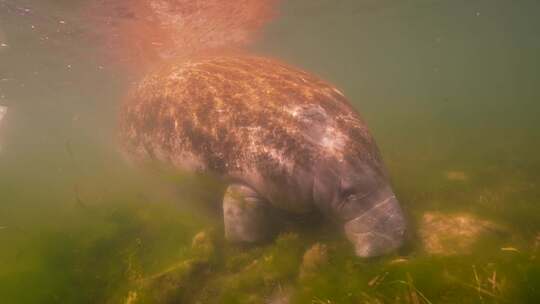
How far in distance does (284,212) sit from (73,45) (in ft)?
62.4

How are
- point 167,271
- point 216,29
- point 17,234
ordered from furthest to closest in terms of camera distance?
point 216,29, point 17,234, point 167,271

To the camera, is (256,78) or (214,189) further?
(256,78)

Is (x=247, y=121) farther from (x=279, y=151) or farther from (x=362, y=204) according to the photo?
(x=362, y=204)

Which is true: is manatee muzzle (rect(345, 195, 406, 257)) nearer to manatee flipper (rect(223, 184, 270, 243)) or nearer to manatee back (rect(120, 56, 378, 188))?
manatee back (rect(120, 56, 378, 188))

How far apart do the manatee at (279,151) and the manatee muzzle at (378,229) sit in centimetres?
1

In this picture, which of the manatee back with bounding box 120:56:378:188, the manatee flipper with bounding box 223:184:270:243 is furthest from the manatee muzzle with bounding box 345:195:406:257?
the manatee flipper with bounding box 223:184:270:243

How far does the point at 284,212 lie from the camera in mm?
6281

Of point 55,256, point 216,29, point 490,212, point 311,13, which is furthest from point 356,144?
point 311,13

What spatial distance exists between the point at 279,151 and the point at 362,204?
1.42 meters

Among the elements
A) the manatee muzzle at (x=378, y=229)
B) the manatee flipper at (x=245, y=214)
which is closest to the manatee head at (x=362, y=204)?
the manatee muzzle at (x=378, y=229)

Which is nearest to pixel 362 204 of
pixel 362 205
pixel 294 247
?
pixel 362 205

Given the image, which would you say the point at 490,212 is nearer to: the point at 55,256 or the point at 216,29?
the point at 55,256

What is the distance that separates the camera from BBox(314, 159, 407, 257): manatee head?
17.3 ft

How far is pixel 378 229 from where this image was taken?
5.30 m
